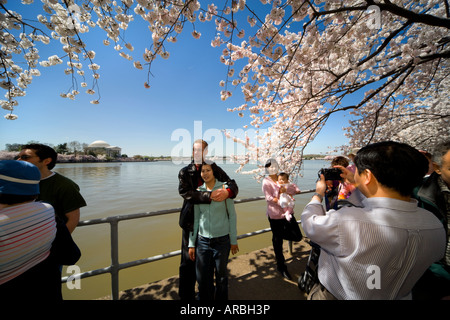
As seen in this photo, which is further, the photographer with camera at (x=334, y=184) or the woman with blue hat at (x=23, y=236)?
the photographer with camera at (x=334, y=184)

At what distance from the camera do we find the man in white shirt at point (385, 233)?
2.61 feet

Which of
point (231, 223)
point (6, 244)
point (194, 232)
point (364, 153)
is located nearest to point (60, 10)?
point (6, 244)

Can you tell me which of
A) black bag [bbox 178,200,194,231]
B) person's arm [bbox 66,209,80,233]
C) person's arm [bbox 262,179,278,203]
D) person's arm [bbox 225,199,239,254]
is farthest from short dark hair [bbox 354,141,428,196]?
person's arm [bbox 66,209,80,233]

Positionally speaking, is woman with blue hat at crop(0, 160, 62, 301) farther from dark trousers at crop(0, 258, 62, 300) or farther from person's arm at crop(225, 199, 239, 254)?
person's arm at crop(225, 199, 239, 254)

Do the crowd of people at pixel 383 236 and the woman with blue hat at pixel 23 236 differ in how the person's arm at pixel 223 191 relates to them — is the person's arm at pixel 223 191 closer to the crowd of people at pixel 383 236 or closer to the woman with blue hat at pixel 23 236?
the crowd of people at pixel 383 236

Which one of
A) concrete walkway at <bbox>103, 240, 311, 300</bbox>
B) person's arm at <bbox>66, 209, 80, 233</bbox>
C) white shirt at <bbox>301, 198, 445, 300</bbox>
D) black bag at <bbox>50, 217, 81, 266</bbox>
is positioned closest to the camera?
white shirt at <bbox>301, 198, 445, 300</bbox>

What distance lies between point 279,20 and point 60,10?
372cm

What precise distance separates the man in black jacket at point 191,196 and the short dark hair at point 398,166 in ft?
4.42

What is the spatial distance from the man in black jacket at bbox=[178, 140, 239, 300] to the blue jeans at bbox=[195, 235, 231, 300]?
22 cm

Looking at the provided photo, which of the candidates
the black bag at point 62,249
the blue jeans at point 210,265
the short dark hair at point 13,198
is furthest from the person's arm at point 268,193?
the short dark hair at point 13,198

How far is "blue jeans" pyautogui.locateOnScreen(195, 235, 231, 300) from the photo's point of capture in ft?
5.89

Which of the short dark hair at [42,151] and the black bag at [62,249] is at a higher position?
the short dark hair at [42,151]

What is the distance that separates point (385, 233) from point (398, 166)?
1.16 feet

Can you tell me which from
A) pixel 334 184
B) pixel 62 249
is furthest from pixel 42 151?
pixel 334 184
